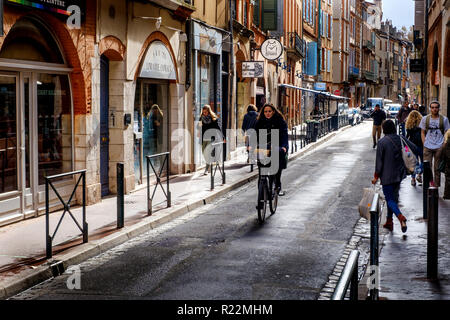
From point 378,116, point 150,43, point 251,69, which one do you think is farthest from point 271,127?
point 378,116

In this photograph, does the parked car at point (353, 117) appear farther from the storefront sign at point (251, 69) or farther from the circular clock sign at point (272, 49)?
the storefront sign at point (251, 69)

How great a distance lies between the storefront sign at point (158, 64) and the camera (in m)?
15.5

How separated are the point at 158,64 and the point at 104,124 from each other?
112 inches

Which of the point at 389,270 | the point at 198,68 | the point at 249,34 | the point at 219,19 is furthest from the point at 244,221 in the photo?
the point at 249,34

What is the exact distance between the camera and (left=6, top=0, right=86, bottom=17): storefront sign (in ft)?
33.9

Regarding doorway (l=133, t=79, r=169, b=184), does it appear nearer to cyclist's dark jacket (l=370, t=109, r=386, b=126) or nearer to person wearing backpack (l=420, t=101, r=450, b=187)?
person wearing backpack (l=420, t=101, r=450, b=187)

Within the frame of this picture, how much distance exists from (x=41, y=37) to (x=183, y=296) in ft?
21.1

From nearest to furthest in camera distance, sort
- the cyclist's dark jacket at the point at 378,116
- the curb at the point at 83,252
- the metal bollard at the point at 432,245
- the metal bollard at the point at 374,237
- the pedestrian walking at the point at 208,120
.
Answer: the metal bollard at the point at 374,237 → the curb at the point at 83,252 → the metal bollard at the point at 432,245 → the pedestrian walking at the point at 208,120 → the cyclist's dark jacket at the point at 378,116

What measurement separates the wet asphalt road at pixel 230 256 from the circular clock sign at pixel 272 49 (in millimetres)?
11288

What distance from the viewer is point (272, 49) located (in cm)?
2497

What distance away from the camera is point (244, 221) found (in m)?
11.1

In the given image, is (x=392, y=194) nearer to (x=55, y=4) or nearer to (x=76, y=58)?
(x=76, y=58)


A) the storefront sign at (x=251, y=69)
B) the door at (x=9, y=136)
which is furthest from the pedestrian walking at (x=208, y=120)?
the door at (x=9, y=136)
